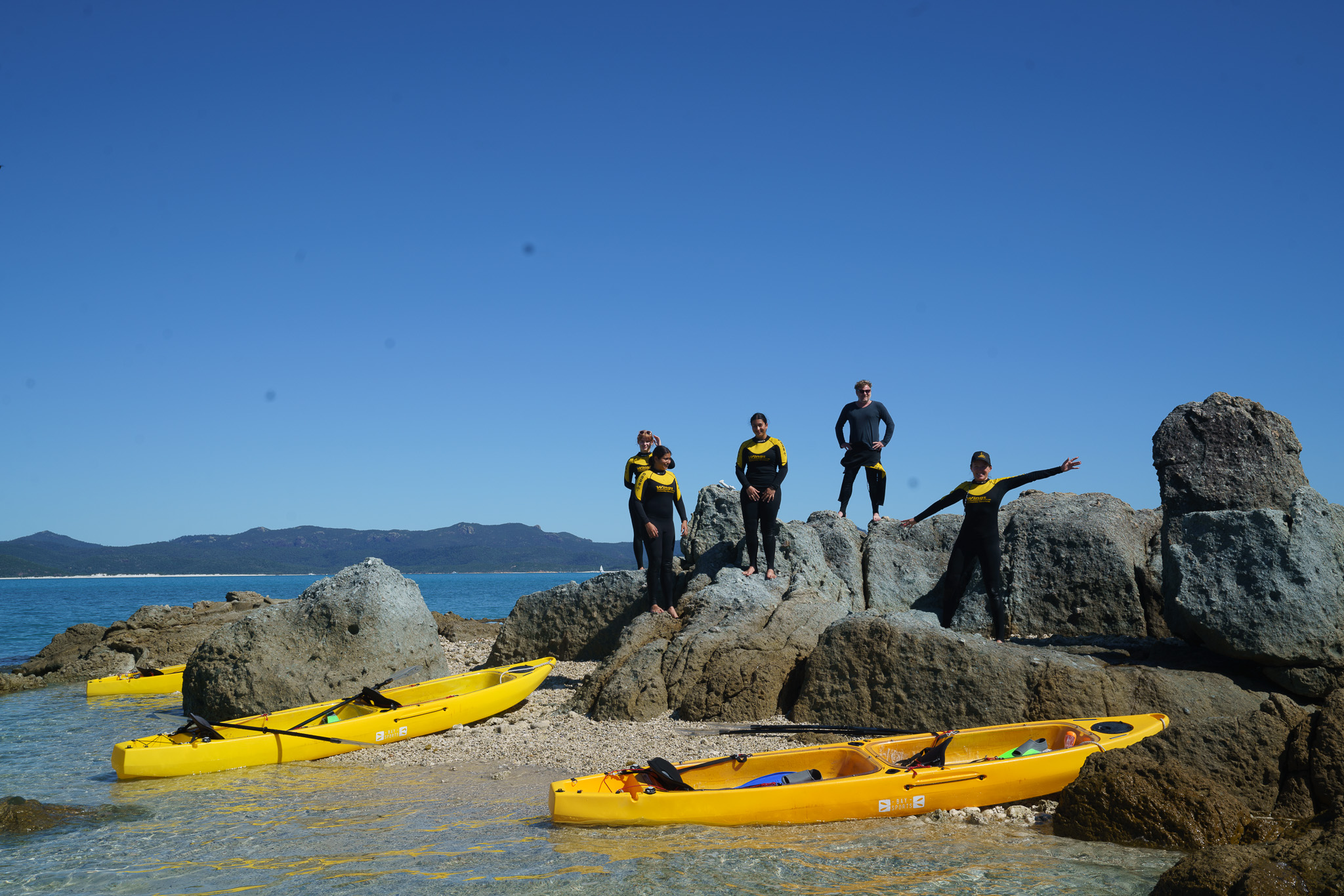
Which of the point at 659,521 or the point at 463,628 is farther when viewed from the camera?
the point at 463,628

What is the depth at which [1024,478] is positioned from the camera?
8727 millimetres

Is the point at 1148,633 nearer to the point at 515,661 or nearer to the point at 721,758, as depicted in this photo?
the point at 721,758

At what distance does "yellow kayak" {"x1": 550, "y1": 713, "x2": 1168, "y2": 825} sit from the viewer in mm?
5984

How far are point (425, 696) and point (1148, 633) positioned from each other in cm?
868

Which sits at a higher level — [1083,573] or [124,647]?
[1083,573]

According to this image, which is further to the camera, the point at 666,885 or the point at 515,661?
the point at 515,661

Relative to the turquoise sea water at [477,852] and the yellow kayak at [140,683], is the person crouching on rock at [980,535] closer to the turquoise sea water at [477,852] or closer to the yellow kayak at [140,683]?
the turquoise sea water at [477,852]

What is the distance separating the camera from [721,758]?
21.4 feet

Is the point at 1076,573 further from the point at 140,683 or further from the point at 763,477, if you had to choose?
the point at 140,683

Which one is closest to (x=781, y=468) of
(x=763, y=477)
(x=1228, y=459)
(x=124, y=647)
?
(x=763, y=477)

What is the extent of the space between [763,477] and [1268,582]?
17.3 ft

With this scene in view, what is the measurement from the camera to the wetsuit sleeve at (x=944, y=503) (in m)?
9.20

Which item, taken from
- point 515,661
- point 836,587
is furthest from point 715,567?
point 515,661

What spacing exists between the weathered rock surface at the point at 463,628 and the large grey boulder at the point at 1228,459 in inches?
513
